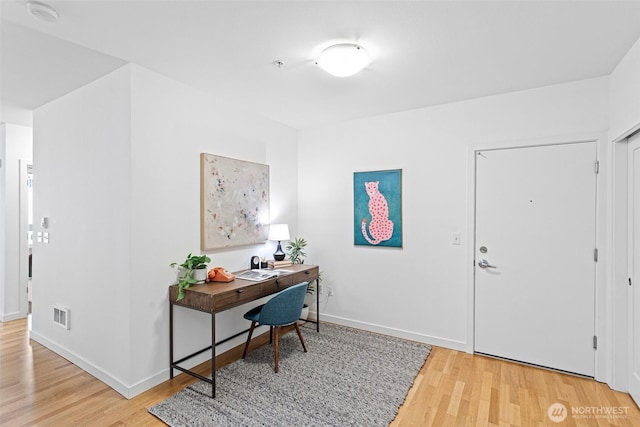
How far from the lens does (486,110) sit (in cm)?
301

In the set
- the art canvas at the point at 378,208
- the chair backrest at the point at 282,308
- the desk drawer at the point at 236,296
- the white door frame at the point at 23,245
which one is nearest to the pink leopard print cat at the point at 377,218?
the art canvas at the point at 378,208

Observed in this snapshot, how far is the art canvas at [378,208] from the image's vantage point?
3480mm

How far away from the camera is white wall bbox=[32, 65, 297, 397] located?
7.85ft

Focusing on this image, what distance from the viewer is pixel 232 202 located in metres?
3.19

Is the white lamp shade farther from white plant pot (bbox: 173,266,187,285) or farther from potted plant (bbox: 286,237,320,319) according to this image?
white plant pot (bbox: 173,266,187,285)

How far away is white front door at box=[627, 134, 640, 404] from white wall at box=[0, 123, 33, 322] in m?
6.25

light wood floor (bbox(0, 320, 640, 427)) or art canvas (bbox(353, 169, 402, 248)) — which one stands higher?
art canvas (bbox(353, 169, 402, 248))

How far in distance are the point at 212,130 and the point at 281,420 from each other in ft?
8.00

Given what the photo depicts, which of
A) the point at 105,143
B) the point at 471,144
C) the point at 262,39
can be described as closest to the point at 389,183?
the point at 471,144

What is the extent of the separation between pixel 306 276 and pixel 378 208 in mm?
1092

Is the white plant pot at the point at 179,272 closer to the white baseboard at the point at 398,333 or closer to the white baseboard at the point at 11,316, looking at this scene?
the white baseboard at the point at 398,333

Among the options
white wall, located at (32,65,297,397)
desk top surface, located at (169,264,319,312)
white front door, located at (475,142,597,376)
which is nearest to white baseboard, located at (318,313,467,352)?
white front door, located at (475,142,597,376)

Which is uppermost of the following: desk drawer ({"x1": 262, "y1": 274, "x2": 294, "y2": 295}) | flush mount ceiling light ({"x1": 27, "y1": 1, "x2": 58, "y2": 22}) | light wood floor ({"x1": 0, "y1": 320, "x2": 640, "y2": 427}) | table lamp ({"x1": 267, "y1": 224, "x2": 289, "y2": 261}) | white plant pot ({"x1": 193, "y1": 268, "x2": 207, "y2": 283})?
flush mount ceiling light ({"x1": 27, "y1": 1, "x2": 58, "y2": 22})

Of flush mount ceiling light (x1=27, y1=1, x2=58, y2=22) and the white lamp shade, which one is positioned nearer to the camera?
flush mount ceiling light (x1=27, y1=1, x2=58, y2=22)
